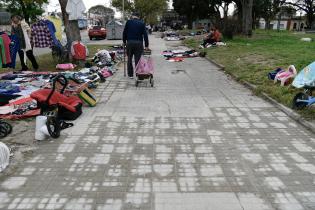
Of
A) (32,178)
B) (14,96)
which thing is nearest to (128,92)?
(14,96)

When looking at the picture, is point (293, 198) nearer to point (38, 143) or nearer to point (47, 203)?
point (47, 203)

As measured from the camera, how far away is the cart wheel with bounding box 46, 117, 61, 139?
5.77 meters

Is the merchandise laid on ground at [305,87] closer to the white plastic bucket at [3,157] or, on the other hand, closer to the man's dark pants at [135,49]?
the man's dark pants at [135,49]

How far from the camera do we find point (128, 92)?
9484 millimetres

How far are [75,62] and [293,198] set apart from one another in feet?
37.2

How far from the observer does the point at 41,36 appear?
13.7 m

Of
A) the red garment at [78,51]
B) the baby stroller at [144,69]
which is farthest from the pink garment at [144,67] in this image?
the red garment at [78,51]

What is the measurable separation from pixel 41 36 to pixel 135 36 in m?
4.57

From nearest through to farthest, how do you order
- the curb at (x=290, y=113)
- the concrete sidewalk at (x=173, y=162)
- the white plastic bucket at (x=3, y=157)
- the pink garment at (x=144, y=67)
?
the concrete sidewalk at (x=173, y=162)
the white plastic bucket at (x=3, y=157)
the curb at (x=290, y=113)
the pink garment at (x=144, y=67)

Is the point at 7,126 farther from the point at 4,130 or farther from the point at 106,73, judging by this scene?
the point at 106,73

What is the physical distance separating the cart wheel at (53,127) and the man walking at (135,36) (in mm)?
5606

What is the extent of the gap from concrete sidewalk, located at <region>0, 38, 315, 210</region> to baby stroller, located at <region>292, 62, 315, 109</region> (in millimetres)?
449

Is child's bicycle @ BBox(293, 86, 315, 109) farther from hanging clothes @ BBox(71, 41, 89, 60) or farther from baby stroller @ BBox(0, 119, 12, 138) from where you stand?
hanging clothes @ BBox(71, 41, 89, 60)

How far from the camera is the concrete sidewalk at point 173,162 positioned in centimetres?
398
